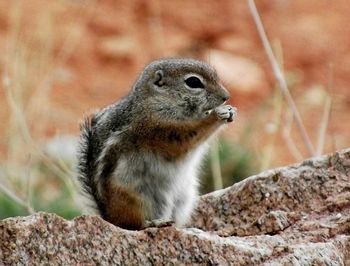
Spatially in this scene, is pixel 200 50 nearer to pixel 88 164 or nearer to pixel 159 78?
pixel 159 78

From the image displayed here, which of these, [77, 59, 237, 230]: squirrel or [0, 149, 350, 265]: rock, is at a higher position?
[77, 59, 237, 230]: squirrel

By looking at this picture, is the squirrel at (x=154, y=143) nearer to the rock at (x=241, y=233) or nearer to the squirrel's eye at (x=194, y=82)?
the squirrel's eye at (x=194, y=82)

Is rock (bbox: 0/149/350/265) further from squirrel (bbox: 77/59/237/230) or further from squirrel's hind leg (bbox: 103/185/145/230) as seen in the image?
squirrel's hind leg (bbox: 103/185/145/230)

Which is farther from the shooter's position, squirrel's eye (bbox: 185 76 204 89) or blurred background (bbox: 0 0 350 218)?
blurred background (bbox: 0 0 350 218)

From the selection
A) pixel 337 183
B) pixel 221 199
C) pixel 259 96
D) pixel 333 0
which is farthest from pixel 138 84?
pixel 333 0

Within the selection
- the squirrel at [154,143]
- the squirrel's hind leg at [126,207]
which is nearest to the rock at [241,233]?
the squirrel at [154,143]

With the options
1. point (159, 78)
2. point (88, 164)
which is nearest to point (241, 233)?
point (88, 164)

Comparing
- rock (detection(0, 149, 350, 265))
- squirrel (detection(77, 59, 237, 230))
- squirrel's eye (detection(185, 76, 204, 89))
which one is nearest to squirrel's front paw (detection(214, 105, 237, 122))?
squirrel (detection(77, 59, 237, 230))
